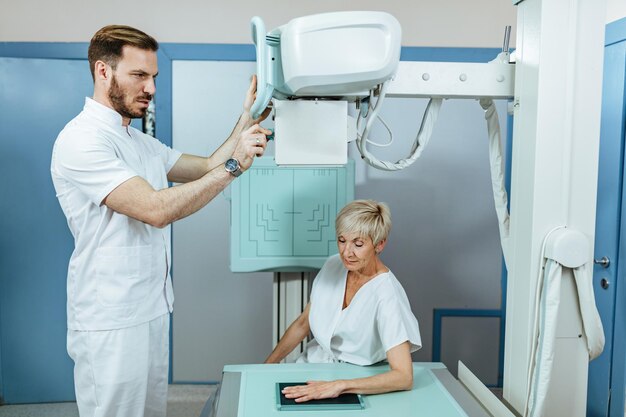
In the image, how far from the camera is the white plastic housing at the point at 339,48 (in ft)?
3.39

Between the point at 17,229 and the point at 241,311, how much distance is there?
109cm

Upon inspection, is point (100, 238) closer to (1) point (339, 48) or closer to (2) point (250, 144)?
(2) point (250, 144)

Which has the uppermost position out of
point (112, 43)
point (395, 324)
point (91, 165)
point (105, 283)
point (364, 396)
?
point (112, 43)

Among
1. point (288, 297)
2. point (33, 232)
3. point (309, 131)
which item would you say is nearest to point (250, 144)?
point (309, 131)

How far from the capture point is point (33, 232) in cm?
264

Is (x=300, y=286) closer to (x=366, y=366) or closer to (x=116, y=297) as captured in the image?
(x=366, y=366)

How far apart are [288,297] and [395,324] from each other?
0.68m

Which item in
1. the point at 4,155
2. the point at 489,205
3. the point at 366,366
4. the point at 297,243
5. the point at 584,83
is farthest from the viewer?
the point at 489,205

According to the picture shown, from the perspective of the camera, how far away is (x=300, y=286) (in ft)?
7.15

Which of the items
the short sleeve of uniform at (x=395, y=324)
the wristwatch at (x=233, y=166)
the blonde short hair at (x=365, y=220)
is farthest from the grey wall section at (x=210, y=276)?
the wristwatch at (x=233, y=166)

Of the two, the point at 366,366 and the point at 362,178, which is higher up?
the point at 362,178

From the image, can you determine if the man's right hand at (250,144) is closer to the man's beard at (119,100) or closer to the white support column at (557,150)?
the man's beard at (119,100)

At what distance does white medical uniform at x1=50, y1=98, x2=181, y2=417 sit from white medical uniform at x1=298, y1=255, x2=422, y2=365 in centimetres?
51

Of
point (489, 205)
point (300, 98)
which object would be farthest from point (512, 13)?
point (300, 98)
